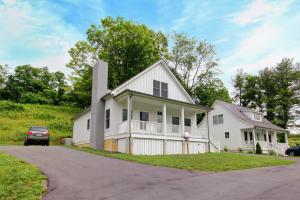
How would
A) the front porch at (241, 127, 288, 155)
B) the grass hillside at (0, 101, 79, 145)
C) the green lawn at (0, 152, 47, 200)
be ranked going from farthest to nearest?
the front porch at (241, 127, 288, 155) → the grass hillside at (0, 101, 79, 145) → the green lawn at (0, 152, 47, 200)

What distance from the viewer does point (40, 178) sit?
723 centimetres

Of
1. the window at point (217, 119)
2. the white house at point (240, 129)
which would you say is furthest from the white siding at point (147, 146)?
the window at point (217, 119)

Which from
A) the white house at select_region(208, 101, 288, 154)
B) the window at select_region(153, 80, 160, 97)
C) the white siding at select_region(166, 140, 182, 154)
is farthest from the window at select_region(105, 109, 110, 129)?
the white house at select_region(208, 101, 288, 154)

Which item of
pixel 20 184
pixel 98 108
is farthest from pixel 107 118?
pixel 20 184

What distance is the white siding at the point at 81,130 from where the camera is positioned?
21406 mm

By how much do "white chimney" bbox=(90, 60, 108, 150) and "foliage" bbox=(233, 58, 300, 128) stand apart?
34.7 metres

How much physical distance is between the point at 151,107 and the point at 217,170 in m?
10.7

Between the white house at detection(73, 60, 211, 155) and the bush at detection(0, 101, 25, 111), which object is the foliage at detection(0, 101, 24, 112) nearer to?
the bush at detection(0, 101, 25, 111)

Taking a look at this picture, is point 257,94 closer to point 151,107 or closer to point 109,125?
point 151,107

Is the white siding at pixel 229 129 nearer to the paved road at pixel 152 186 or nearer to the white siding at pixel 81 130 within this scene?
the white siding at pixel 81 130

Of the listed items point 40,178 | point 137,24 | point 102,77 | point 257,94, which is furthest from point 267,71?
point 40,178

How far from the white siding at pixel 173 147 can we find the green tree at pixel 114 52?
65.0ft

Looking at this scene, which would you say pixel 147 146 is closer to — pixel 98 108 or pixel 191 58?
pixel 98 108

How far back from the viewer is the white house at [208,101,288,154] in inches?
1190
